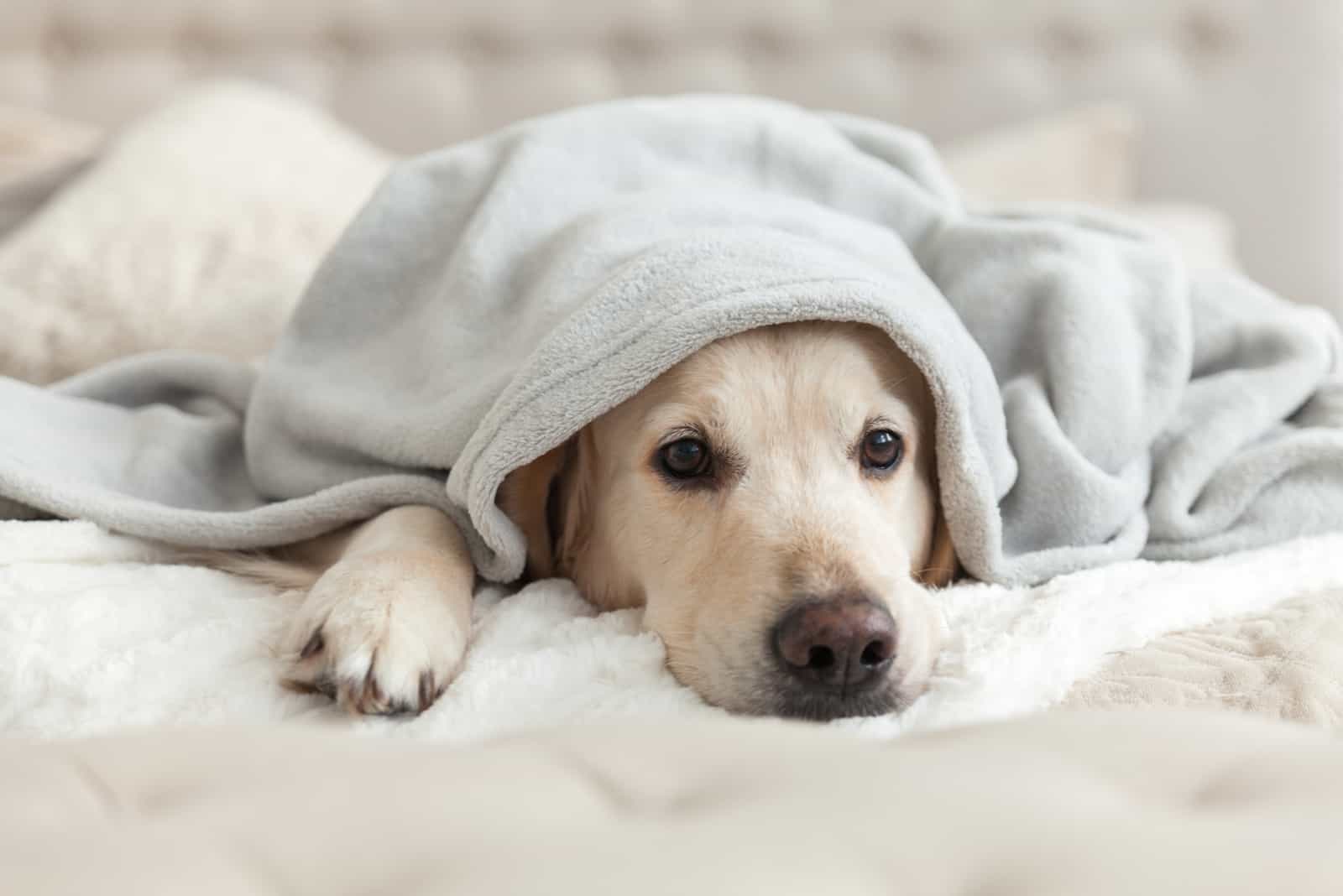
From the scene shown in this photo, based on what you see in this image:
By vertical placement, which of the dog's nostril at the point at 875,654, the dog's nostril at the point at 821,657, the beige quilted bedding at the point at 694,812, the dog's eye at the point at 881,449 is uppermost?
the beige quilted bedding at the point at 694,812

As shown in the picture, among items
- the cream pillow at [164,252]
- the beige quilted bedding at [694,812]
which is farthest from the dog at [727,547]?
the cream pillow at [164,252]

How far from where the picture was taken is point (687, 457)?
1.56m

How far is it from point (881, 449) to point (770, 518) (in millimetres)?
244

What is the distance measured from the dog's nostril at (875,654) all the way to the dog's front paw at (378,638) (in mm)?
425

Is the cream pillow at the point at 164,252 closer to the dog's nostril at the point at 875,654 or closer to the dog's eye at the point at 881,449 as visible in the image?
the dog's eye at the point at 881,449

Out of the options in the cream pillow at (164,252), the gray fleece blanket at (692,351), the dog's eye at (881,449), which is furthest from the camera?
the cream pillow at (164,252)

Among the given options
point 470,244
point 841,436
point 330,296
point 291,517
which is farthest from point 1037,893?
point 330,296

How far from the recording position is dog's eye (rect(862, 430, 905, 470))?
1.58 metres

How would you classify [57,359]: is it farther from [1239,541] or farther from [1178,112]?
[1178,112]

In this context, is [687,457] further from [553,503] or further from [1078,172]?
[1078,172]

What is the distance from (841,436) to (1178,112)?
108 inches

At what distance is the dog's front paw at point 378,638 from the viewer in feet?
3.95

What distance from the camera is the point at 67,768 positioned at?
727mm

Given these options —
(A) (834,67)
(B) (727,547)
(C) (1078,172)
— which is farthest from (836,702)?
(A) (834,67)
